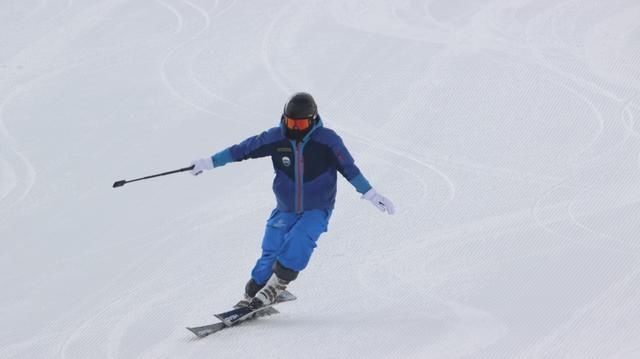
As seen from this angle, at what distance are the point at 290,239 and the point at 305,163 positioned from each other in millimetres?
451

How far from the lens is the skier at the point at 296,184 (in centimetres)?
661

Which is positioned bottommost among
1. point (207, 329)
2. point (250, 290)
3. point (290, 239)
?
point (207, 329)

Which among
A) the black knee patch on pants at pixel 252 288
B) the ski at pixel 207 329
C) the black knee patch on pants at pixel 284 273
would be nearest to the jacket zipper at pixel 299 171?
the black knee patch on pants at pixel 284 273

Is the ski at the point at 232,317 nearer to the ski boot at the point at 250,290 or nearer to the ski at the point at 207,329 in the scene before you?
the ski at the point at 207,329

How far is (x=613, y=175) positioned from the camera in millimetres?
9344

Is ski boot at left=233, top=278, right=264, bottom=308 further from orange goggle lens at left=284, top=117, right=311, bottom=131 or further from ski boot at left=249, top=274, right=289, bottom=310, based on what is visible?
orange goggle lens at left=284, top=117, right=311, bottom=131

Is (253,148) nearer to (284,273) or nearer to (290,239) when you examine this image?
(290,239)

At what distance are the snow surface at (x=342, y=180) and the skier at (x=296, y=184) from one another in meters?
0.28

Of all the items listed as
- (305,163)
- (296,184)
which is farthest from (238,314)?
(305,163)

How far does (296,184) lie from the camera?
22.0 ft

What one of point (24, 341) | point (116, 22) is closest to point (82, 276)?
point (24, 341)

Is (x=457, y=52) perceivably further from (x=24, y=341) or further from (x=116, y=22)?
(x=24, y=341)

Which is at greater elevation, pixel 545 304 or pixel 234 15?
pixel 234 15

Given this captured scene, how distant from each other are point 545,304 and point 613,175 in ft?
9.93
